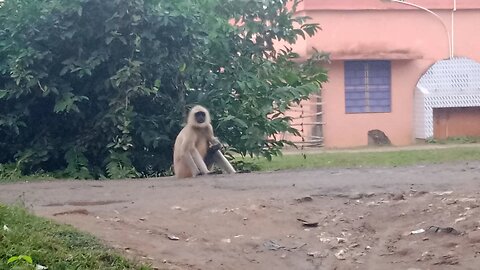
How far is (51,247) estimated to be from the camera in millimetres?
5621

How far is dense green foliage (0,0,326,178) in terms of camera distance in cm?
1222

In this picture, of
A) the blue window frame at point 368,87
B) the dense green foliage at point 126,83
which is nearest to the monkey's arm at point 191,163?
the dense green foliage at point 126,83

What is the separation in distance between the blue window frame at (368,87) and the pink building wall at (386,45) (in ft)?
0.50

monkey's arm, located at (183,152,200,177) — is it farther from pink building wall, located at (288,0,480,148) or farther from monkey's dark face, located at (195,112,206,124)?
pink building wall, located at (288,0,480,148)

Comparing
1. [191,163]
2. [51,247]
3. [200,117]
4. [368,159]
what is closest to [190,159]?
[191,163]

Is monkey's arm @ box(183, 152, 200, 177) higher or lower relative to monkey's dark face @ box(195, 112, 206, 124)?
lower

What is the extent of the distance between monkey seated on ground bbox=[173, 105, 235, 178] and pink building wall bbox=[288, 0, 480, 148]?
10.4 metres

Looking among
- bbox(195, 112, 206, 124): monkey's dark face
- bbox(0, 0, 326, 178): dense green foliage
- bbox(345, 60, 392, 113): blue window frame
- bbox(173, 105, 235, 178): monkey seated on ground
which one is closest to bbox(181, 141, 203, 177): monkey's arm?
bbox(173, 105, 235, 178): monkey seated on ground

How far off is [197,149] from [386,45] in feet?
38.8

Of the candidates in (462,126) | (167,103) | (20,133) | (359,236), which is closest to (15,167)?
(20,133)

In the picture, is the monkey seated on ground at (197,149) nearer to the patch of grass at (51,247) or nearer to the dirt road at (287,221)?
the dirt road at (287,221)

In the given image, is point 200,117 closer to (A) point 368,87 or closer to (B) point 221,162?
(B) point 221,162

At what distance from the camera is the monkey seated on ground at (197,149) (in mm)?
11258

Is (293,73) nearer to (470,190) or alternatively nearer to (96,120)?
(96,120)
